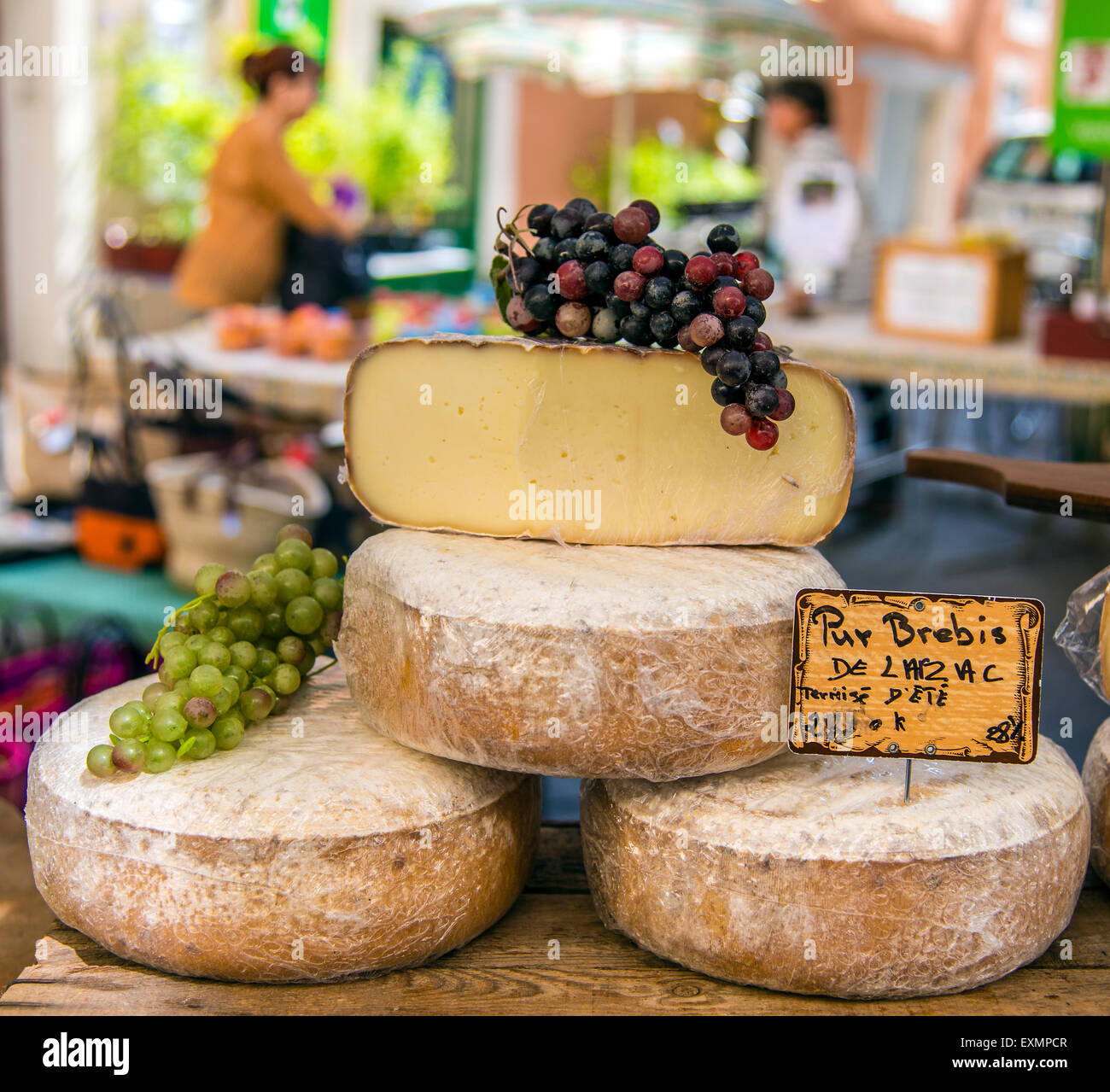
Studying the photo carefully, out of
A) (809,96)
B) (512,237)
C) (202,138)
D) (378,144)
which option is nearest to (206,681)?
(512,237)

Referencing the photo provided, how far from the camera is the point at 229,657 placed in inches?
52.1

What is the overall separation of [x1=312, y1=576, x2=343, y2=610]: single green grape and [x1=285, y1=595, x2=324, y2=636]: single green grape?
0.01 metres

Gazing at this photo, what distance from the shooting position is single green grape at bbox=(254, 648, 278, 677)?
1.39 meters

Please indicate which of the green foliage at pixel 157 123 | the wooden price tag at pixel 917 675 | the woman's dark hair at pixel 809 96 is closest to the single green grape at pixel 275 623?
the wooden price tag at pixel 917 675

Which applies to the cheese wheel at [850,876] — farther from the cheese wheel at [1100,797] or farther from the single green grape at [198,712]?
the single green grape at [198,712]

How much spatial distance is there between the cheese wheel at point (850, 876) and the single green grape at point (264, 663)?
17.5 inches

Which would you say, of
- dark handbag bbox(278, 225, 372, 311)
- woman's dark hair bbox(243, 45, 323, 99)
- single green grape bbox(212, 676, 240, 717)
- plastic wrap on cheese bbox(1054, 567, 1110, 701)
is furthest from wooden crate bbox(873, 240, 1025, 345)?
single green grape bbox(212, 676, 240, 717)

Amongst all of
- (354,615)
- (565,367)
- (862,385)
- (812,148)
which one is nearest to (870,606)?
(565,367)

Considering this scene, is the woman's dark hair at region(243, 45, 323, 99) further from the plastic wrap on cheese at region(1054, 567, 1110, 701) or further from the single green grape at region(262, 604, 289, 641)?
the plastic wrap on cheese at region(1054, 567, 1110, 701)

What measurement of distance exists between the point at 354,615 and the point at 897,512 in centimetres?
420

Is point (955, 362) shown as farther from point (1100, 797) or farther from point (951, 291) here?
point (1100, 797)

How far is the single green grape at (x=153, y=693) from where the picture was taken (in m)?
1.28

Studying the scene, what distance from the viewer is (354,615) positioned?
136 cm

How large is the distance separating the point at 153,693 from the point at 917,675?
823mm
